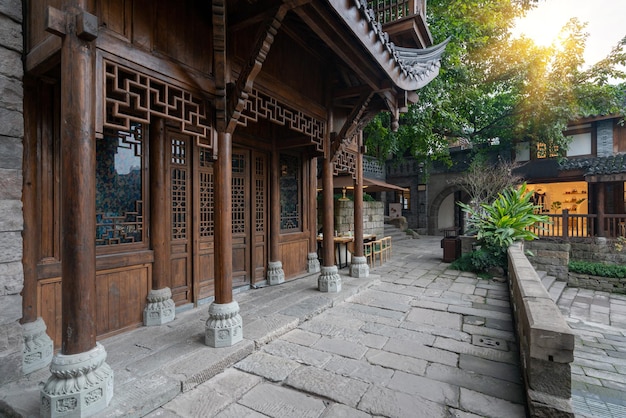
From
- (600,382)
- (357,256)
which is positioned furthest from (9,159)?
(600,382)

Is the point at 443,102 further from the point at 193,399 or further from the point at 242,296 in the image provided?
the point at 193,399

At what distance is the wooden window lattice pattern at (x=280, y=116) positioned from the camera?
Answer: 341 cm

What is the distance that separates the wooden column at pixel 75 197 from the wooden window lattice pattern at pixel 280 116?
4.56 feet

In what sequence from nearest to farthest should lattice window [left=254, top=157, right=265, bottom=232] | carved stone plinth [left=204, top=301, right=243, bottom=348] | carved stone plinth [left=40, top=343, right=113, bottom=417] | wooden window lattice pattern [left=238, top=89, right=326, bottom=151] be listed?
carved stone plinth [left=40, top=343, right=113, bottom=417]
carved stone plinth [left=204, top=301, right=243, bottom=348]
wooden window lattice pattern [left=238, top=89, right=326, bottom=151]
lattice window [left=254, top=157, right=265, bottom=232]

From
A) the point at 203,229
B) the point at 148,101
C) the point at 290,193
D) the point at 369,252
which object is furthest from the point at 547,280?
the point at 148,101

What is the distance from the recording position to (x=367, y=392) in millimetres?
2422

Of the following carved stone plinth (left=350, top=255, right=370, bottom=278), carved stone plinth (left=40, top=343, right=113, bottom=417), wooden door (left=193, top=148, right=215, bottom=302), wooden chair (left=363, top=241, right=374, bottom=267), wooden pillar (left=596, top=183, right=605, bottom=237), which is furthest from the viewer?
wooden pillar (left=596, top=183, right=605, bottom=237)

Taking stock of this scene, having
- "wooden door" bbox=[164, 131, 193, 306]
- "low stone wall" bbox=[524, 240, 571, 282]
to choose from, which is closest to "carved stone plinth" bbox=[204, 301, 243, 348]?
"wooden door" bbox=[164, 131, 193, 306]

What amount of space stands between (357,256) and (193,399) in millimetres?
4208

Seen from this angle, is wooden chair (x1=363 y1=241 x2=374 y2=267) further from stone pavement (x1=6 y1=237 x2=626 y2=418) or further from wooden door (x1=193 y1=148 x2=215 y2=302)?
wooden door (x1=193 y1=148 x2=215 y2=302)

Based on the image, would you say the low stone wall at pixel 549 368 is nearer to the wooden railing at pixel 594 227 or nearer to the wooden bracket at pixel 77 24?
the wooden bracket at pixel 77 24

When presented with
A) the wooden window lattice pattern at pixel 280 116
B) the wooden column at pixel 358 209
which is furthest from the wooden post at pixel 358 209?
the wooden window lattice pattern at pixel 280 116

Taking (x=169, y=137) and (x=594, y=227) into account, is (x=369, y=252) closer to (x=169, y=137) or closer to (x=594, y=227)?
(x=169, y=137)

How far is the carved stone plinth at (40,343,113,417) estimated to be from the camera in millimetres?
1915
